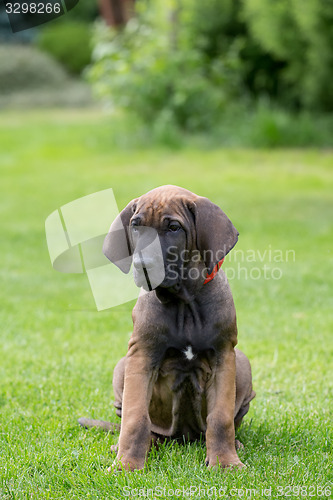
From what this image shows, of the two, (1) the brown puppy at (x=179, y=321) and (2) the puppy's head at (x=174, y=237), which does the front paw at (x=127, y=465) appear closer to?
(1) the brown puppy at (x=179, y=321)

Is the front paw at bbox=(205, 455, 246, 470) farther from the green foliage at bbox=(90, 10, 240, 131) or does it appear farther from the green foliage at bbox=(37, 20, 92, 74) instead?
the green foliage at bbox=(37, 20, 92, 74)

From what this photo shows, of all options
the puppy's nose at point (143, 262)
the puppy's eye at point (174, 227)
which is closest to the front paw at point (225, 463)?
the puppy's nose at point (143, 262)

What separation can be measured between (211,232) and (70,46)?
A: 29.1 metres

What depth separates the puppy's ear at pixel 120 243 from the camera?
3523 millimetres

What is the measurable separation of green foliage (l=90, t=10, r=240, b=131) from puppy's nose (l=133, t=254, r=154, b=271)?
41.9ft

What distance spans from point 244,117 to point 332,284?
9708mm

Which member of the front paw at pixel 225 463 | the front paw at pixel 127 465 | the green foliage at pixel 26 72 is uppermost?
the front paw at pixel 127 465

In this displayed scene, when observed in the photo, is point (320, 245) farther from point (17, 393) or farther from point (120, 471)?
point (120, 471)

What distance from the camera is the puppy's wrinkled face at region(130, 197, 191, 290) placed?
322 centimetres

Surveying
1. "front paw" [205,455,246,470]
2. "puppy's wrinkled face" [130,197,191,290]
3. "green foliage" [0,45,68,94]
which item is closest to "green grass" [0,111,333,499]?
"front paw" [205,455,246,470]

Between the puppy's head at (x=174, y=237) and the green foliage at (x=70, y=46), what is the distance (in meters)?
28.4

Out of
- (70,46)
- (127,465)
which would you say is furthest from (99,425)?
(70,46)

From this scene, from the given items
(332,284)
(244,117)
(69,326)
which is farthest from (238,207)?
(244,117)

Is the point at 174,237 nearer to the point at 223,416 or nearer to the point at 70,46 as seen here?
the point at 223,416
